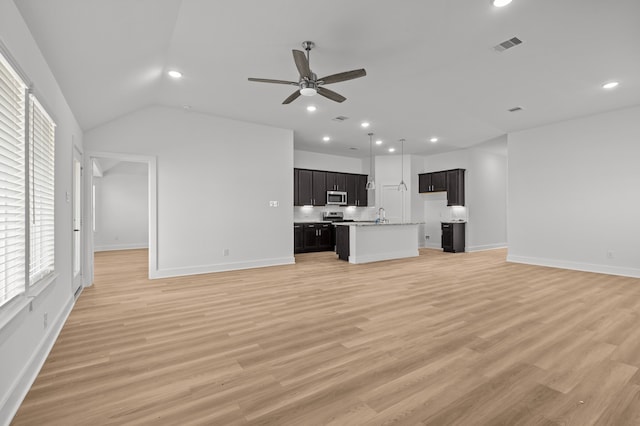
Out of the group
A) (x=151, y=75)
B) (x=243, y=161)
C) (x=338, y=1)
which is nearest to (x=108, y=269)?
(x=243, y=161)

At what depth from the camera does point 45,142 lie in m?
2.84

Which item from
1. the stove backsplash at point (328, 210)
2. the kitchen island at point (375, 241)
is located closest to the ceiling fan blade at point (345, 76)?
the kitchen island at point (375, 241)

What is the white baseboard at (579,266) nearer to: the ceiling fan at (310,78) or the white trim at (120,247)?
the ceiling fan at (310,78)

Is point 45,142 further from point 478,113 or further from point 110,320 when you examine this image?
point 478,113

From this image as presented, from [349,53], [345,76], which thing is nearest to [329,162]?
[349,53]

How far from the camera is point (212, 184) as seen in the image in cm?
604

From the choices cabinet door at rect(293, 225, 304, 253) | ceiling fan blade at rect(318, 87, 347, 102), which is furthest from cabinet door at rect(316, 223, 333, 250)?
ceiling fan blade at rect(318, 87, 347, 102)

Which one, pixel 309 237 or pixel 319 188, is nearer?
pixel 309 237

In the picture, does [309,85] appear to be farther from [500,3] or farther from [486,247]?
[486,247]

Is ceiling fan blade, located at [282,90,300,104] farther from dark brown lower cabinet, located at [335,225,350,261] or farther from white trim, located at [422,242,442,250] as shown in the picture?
white trim, located at [422,242,442,250]

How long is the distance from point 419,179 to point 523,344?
7.99 metres

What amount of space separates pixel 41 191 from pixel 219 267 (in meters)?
3.63

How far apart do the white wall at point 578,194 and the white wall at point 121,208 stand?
1069cm

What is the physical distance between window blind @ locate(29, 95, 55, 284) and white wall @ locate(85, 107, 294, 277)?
246 centimetres
